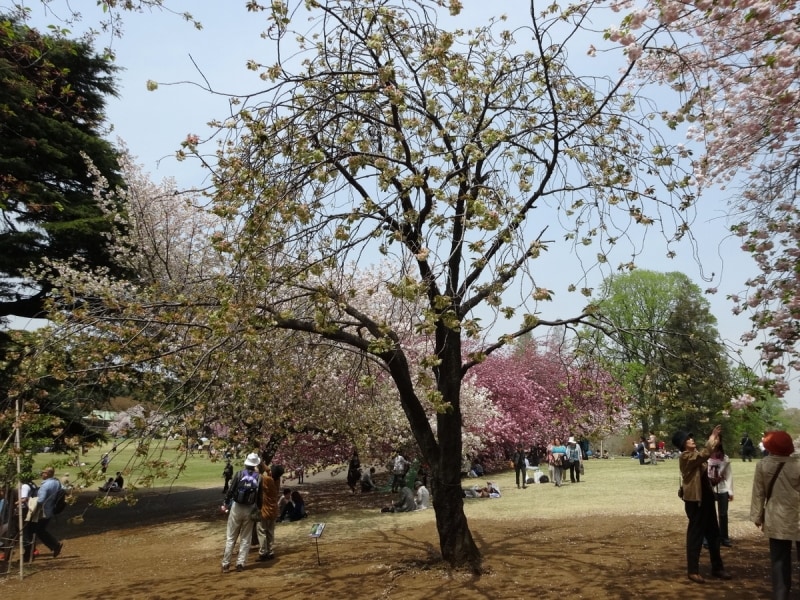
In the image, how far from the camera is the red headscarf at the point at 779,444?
512cm

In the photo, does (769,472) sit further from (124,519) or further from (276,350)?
(124,519)

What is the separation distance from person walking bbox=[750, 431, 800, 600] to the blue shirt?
34.6ft

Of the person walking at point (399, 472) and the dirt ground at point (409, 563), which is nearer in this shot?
the dirt ground at point (409, 563)

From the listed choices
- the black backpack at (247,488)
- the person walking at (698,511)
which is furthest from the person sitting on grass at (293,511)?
the person walking at (698,511)

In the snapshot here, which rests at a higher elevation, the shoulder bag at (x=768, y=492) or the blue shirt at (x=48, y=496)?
the shoulder bag at (x=768, y=492)

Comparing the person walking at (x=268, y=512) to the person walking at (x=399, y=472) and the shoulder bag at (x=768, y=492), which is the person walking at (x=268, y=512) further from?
the person walking at (x=399, y=472)

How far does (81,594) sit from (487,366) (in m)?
20.8

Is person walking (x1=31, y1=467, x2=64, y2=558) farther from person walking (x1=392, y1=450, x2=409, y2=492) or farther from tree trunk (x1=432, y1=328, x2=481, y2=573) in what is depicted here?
person walking (x1=392, y1=450, x2=409, y2=492)

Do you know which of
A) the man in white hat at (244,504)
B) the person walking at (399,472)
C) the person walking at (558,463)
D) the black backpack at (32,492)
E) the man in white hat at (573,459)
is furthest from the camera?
the man in white hat at (573,459)

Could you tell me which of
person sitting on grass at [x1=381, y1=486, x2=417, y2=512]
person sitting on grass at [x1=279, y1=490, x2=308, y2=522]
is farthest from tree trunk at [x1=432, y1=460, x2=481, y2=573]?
person sitting on grass at [x1=279, y1=490, x2=308, y2=522]

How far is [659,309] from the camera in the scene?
4153 centimetres

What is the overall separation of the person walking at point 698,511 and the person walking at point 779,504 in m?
0.85

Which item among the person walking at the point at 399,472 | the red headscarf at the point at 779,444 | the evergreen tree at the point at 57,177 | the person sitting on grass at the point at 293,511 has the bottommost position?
the person sitting on grass at the point at 293,511

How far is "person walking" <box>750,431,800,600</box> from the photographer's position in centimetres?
489
